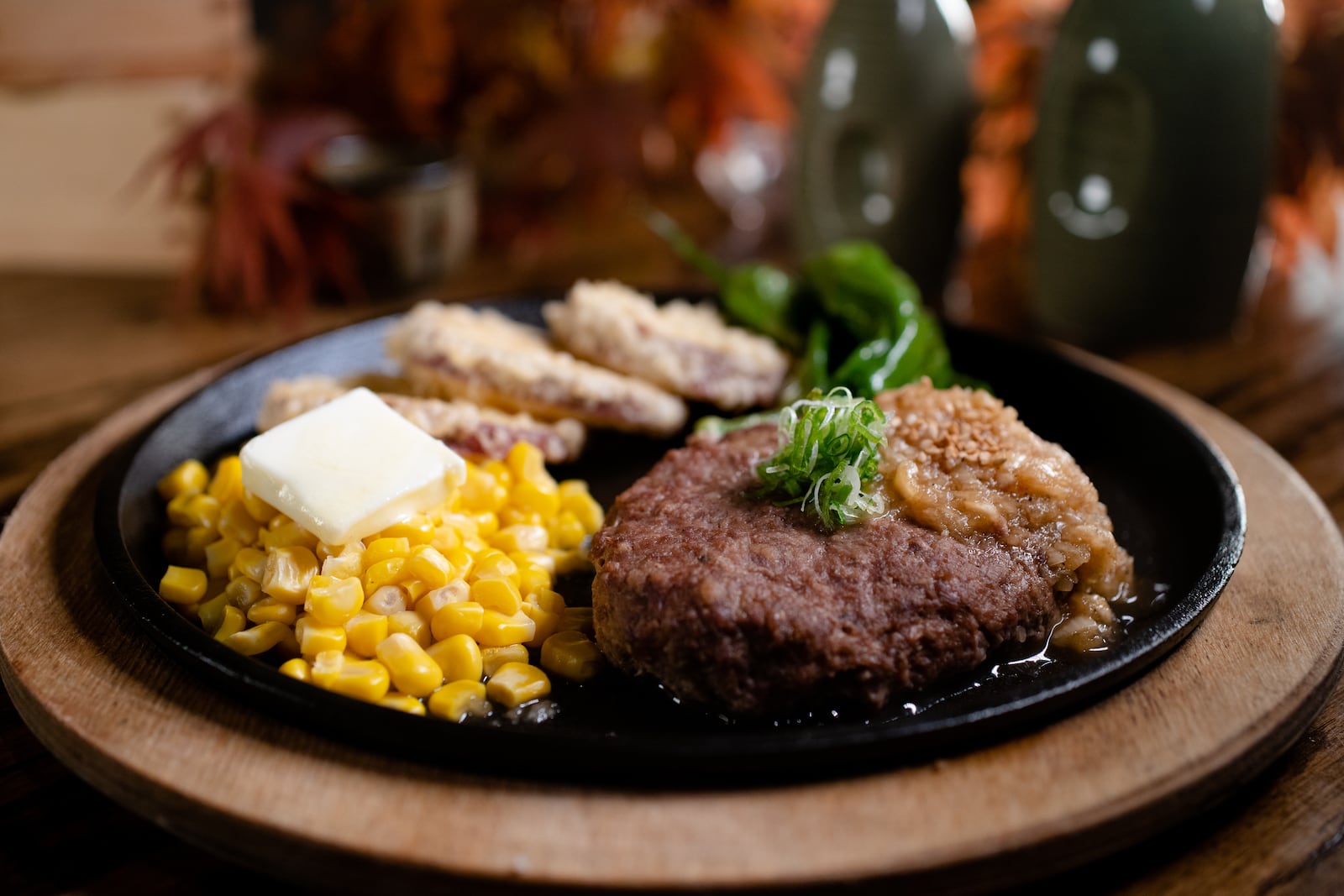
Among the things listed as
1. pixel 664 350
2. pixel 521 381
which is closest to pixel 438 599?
pixel 521 381

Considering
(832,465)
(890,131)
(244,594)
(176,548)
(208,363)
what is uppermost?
(890,131)

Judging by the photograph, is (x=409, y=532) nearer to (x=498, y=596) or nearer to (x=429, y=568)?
(x=429, y=568)

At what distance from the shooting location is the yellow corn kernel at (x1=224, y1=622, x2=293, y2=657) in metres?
2.70

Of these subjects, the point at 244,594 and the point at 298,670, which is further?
the point at 244,594

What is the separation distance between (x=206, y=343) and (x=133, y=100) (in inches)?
71.1

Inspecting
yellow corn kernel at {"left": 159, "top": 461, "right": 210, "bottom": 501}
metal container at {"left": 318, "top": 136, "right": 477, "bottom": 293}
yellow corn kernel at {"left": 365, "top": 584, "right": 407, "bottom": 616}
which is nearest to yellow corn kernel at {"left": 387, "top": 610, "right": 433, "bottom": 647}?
yellow corn kernel at {"left": 365, "top": 584, "right": 407, "bottom": 616}

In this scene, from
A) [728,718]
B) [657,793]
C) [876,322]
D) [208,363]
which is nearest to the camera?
[657,793]

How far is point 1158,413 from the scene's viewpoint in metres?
3.70

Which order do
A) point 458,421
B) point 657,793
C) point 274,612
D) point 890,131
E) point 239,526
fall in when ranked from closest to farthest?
1. point 657,793
2. point 274,612
3. point 239,526
4. point 458,421
5. point 890,131

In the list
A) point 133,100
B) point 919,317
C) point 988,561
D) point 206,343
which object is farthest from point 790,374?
point 133,100

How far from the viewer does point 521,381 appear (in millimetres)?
3676

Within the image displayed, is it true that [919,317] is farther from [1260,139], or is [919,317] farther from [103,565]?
[103,565]

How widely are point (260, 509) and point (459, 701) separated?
93cm

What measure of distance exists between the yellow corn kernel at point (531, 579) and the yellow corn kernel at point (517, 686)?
331 millimetres
